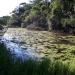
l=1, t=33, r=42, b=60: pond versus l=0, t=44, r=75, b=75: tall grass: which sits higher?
l=0, t=44, r=75, b=75: tall grass

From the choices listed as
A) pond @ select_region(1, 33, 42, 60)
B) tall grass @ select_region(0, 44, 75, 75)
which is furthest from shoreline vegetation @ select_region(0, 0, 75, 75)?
pond @ select_region(1, 33, 42, 60)

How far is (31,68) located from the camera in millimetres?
7262

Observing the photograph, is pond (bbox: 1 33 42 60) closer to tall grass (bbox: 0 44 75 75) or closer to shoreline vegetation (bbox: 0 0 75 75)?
shoreline vegetation (bbox: 0 0 75 75)

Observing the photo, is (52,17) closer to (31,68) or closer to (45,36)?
(45,36)

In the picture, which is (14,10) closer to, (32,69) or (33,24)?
(33,24)

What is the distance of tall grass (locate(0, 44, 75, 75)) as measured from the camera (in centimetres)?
687

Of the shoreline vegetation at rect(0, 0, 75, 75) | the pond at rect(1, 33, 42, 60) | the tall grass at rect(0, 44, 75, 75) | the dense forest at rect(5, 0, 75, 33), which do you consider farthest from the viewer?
the dense forest at rect(5, 0, 75, 33)

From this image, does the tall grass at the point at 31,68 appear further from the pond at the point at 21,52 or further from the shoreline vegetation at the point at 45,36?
the pond at the point at 21,52

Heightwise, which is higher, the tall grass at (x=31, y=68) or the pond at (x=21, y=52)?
the tall grass at (x=31, y=68)

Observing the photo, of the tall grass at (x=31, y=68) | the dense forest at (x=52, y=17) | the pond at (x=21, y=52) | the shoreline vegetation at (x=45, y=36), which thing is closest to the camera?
the tall grass at (x=31, y=68)

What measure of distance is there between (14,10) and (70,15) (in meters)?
43.9

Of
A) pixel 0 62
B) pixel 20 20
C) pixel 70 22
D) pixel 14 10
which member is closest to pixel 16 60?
pixel 0 62

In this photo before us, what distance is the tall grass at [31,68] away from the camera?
6.87 m

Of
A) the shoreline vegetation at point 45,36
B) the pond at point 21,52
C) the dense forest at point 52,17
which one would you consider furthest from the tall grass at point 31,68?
the dense forest at point 52,17
